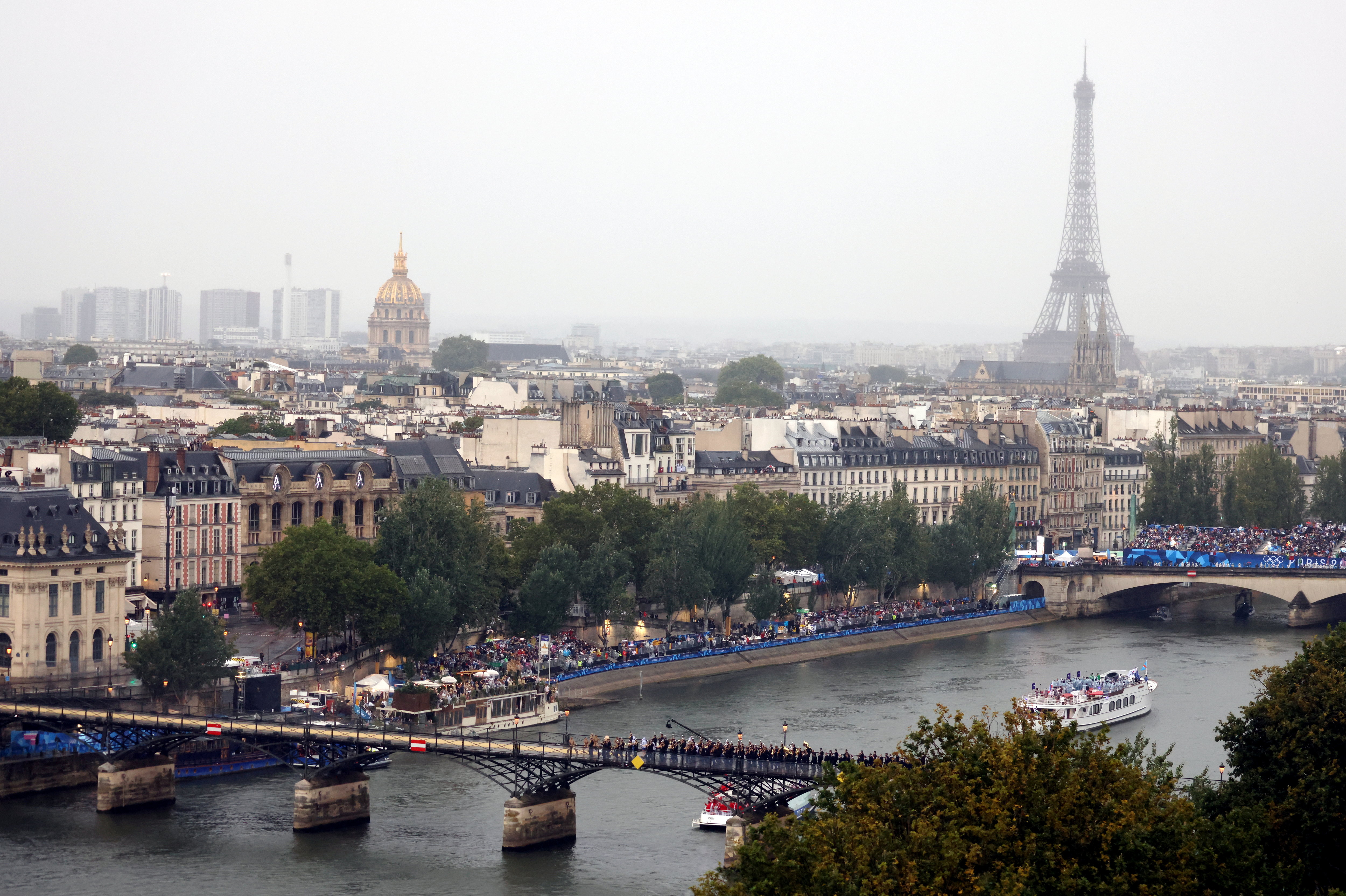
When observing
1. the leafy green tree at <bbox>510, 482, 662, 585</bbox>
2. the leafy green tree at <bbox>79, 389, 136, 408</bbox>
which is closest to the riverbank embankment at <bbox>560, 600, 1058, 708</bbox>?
the leafy green tree at <bbox>510, 482, 662, 585</bbox>

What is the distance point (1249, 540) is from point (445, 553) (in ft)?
153

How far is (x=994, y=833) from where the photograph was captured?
31781 mm

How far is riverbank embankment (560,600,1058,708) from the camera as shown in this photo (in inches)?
2741

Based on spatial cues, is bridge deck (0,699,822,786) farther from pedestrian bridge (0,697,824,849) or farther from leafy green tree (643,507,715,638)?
leafy green tree (643,507,715,638)

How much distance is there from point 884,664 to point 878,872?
4741 centimetres

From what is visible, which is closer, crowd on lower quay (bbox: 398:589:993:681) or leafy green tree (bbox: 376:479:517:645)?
crowd on lower quay (bbox: 398:589:993:681)

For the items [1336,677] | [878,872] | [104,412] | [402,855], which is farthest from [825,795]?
[104,412]

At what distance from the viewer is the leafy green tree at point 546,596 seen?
236ft

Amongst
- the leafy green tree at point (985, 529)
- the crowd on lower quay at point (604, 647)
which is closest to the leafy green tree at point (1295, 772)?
the crowd on lower quay at point (604, 647)

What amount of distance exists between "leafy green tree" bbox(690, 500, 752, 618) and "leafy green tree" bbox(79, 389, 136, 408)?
171 feet

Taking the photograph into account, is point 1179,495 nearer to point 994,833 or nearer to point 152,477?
point 152,477

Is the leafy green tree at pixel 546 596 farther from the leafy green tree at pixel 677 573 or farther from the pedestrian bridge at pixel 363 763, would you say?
the pedestrian bridge at pixel 363 763

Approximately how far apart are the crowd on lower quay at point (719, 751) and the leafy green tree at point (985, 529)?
39.8 metres

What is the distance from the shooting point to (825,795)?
3488 cm
